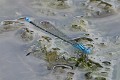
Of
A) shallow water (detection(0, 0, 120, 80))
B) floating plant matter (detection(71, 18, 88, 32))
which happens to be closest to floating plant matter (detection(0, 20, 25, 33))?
shallow water (detection(0, 0, 120, 80))

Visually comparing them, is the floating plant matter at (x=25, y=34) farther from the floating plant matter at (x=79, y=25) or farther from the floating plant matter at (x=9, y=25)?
the floating plant matter at (x=79, y=25)

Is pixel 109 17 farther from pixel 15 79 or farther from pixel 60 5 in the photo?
pixel 15 79

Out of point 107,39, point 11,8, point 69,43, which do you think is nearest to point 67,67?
point 69,43

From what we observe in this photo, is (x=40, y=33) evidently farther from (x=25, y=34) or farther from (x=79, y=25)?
(x=79, y=25)

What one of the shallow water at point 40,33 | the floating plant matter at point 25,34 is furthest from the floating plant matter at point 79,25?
the floating plant matter at point 25,34

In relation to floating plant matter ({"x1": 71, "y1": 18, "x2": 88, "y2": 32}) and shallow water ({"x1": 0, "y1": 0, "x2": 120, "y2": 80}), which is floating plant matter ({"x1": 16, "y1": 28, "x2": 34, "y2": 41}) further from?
floating plant matter ({"x1": 71, "y1": 18, "x2": 88, "y2": 32})

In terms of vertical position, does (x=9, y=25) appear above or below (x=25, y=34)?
above

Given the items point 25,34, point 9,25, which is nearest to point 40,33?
point 25,34

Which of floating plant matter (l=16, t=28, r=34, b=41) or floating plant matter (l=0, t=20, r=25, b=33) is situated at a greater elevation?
floating plant matter (l=0, t=20, r=25, b=33)

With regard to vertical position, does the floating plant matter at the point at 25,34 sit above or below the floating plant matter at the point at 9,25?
below
